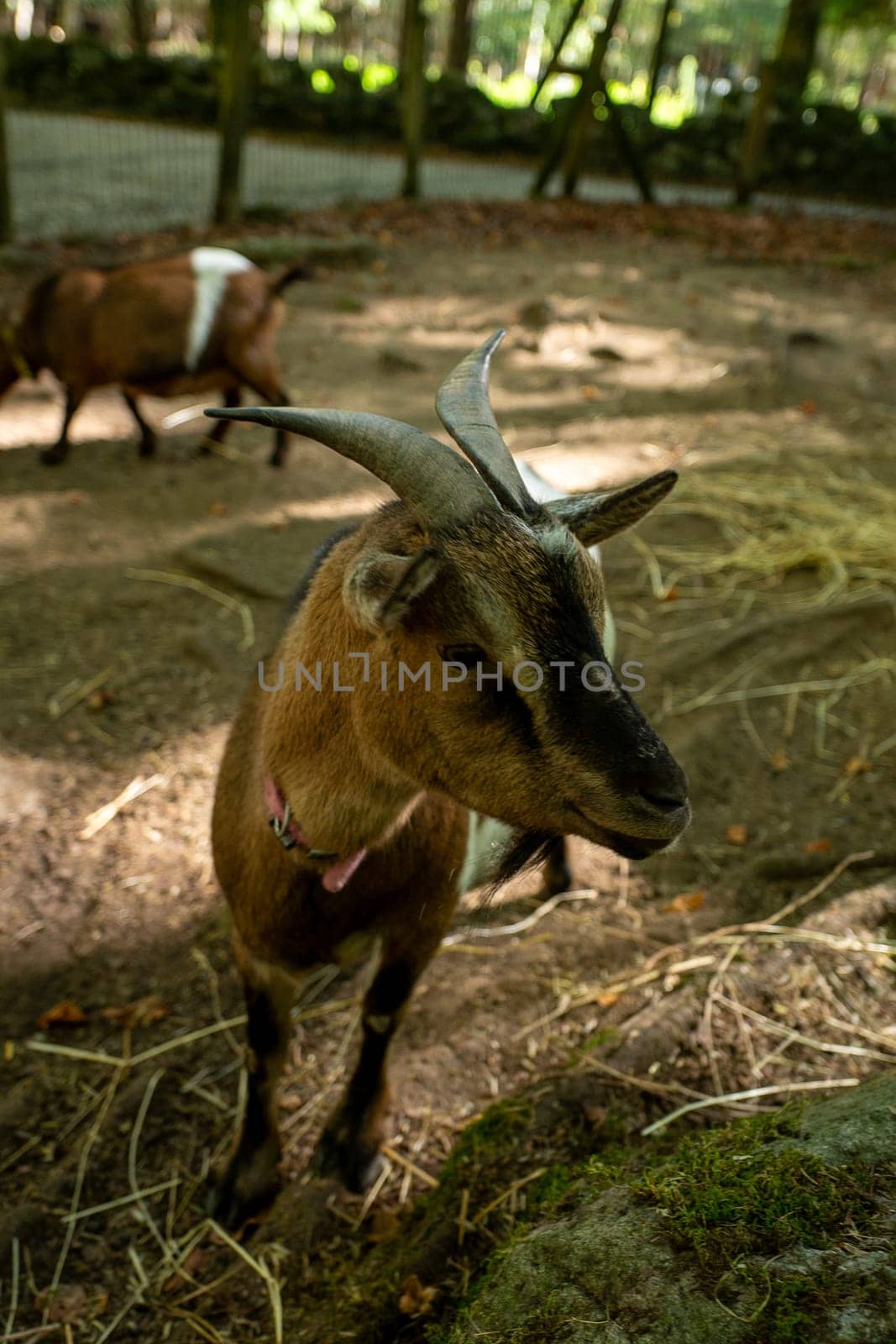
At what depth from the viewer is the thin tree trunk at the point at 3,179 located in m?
7.85

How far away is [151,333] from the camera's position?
5.85 m

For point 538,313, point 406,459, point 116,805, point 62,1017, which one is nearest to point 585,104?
point 538,313

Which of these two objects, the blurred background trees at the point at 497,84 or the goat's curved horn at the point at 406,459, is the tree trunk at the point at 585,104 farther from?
the goat's curved horn at the point at 406,459

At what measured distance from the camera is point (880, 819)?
3.46 m

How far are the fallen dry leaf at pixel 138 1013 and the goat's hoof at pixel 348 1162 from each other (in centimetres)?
65

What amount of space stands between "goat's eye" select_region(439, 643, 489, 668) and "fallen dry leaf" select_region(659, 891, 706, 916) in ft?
5.82

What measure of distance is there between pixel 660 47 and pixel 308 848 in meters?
17.8

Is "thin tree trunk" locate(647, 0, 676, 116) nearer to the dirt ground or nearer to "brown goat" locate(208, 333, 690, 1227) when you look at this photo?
the dirt ground

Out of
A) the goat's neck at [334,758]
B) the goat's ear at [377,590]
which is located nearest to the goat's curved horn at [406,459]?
the goat's ear at [377,590]

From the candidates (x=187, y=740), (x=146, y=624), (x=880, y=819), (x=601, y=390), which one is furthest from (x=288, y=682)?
(x=601, y=390)

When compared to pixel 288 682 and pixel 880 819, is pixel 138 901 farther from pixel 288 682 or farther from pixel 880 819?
pixel 880 819

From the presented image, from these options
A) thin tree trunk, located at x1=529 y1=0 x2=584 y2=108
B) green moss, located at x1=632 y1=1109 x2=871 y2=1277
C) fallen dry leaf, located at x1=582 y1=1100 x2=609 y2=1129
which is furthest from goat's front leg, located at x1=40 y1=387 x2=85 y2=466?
thin tree trunk, located at x1=529 y1=0 x2=584 y2=108

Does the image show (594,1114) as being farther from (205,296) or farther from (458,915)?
(205,296)

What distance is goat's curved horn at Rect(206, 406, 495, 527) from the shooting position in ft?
5.69
